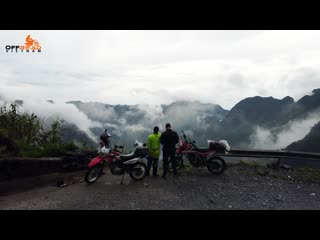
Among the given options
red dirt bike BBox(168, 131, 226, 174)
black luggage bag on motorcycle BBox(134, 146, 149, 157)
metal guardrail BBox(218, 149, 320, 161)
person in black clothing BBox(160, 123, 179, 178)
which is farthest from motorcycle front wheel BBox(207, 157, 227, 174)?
black luggage bag on motorcycle BBox(134, 146, 149, 157)

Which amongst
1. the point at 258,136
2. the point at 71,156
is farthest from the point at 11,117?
the point at 258,136

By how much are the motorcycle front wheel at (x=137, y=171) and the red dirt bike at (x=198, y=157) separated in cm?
136

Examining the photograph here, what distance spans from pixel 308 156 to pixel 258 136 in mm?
123488

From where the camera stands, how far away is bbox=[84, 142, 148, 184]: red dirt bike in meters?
9.91

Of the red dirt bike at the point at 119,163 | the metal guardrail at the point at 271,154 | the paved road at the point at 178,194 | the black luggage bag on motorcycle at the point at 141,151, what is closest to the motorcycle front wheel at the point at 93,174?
the red dirt bike at the point at 119,163

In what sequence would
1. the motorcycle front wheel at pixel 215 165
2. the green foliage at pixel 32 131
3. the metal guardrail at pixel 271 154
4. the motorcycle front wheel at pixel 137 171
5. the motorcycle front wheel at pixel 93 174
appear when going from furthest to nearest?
the green foliage at pixel 32 131 < the metal guardrail at pixel 271 154 < the motorcycle front wheel at pixel 215 165 < the motorcycle front wheel at pixel 137 171 < the motorcycle front wheel at pixel 93 174

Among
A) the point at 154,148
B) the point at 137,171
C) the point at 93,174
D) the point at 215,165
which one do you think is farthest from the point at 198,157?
the point at 93,174

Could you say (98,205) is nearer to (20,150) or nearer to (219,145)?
(20,150)

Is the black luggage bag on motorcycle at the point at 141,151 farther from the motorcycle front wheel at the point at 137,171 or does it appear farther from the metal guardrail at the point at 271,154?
the metal guardrail at the point at 271,154

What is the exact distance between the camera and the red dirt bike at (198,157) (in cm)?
1105

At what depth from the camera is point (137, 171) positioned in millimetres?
10258

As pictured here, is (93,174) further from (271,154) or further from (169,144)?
(271,154)
